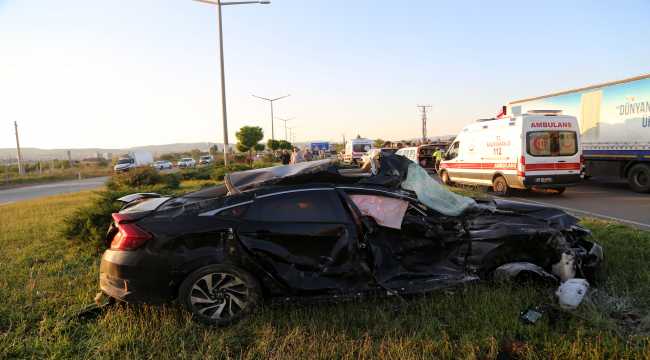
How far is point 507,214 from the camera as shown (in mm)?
4770

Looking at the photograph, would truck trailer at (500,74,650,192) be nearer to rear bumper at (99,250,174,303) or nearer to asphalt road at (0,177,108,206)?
rear bumper at (99,250,174,303)

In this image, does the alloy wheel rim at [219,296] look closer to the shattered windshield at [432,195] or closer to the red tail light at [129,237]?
the red tail light at [129,237]

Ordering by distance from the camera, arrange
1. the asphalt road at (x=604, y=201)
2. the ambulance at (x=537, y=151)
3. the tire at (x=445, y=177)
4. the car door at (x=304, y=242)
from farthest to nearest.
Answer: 1. the tire at (x=445, y=177)
2. the ambulance at (x=537, y=151)
3. the asphalt road at (x=604, y=201)
4. the car door at (x=304, y=242)

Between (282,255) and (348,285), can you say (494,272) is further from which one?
(282,255)

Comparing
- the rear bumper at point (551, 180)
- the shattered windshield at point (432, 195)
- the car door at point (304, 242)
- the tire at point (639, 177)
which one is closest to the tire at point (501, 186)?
the rear bumper at point (551, 180)

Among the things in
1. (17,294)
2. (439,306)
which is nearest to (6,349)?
(17,294)

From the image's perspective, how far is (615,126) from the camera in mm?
12258

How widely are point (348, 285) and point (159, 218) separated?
1.92m

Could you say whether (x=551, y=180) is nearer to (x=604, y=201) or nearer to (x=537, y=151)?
(x=537, y=151)

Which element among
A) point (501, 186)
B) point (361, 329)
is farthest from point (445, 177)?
point (361, 329)

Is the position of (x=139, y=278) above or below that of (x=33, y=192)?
above

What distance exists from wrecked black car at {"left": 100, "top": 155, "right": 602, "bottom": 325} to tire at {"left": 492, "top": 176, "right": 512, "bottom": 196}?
8.02 m

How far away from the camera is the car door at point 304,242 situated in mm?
3781

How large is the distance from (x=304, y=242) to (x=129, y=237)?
5.30 feet
